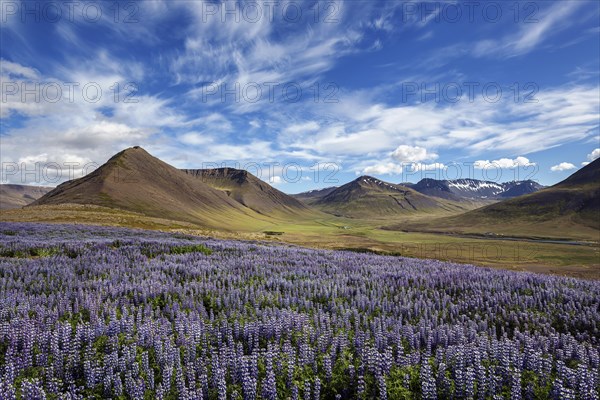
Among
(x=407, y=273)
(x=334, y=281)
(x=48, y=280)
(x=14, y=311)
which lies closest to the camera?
(x=14, y=311)

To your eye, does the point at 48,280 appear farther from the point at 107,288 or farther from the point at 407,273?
the point at 407,273

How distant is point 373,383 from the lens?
A: 4711 mm

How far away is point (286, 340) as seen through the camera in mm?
5828

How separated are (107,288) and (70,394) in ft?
15.5

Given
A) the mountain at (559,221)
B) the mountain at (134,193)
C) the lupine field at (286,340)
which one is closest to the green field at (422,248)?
the mountain at (559,221)

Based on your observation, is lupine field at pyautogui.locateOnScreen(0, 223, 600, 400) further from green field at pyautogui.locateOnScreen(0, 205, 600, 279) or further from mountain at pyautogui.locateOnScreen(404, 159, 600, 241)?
mountain at pyautogui.locateOnScreen(404, 159, 600, 241)

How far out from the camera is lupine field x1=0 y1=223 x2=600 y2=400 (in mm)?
4480

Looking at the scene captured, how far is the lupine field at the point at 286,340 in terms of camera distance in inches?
176

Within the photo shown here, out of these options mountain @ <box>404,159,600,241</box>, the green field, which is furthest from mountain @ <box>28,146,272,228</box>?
mountain @ <box>404,159,600,241</box>

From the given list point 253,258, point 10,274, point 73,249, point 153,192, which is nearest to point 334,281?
point 253,258

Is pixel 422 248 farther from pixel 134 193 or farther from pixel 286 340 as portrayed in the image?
pixel 134 193

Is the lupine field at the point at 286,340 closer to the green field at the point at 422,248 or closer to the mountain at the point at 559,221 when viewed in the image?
the green field at the point at 422,248

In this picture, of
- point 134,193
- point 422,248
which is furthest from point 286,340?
point 134,193

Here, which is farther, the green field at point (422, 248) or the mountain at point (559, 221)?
the mountain at point (559, 221)
